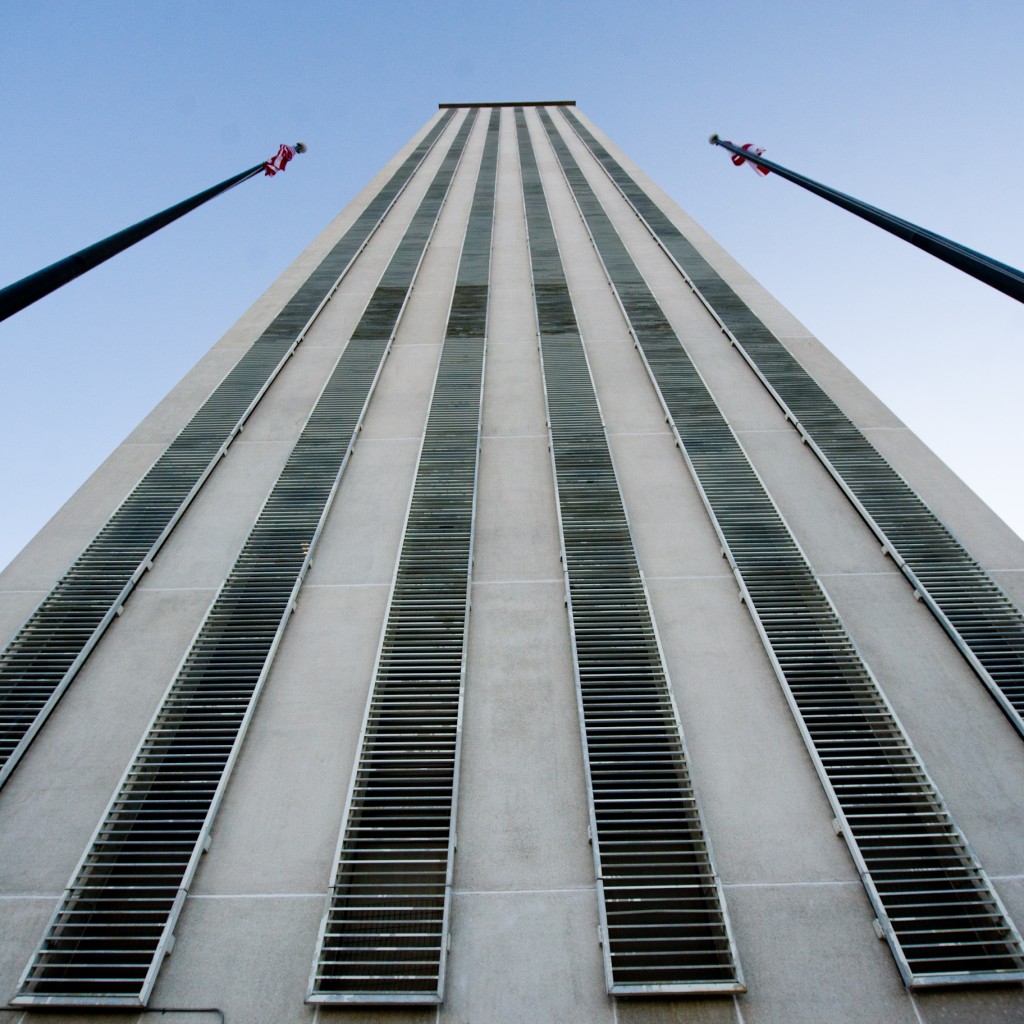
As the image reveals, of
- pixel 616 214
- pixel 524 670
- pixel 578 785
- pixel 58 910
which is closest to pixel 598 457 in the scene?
pixel 524 670

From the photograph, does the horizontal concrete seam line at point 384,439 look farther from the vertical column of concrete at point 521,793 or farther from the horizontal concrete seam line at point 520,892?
the horizontal concrete seam line at point 520,892

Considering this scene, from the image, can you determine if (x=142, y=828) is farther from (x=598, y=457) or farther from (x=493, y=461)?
(x=598, y=457)

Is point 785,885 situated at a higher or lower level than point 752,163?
lower

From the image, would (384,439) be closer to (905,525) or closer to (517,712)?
(517,712)

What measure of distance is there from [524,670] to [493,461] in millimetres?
6107

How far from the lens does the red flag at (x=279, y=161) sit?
701 inches

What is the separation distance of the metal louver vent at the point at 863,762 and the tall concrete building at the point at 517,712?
0.19 feet

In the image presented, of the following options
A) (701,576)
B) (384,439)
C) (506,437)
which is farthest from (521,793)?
(384,439)

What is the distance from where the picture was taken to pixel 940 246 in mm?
8477

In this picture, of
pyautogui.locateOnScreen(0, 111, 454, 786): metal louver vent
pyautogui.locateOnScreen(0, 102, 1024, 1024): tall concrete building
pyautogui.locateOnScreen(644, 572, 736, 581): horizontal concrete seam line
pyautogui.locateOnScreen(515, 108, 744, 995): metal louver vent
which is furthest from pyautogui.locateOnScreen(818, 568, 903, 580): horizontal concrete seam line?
pyautogui.locateOnScreen(0, 111, 454, 786): metal louver vent

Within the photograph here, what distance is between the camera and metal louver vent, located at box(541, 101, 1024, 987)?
7281 millimetres

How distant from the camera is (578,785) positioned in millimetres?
8852

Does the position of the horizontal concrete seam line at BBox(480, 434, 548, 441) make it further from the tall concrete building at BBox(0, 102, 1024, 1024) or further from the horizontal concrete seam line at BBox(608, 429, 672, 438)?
the horizontal concrete seam line at BBox(608, 429, 672, 438)

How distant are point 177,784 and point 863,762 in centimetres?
952
